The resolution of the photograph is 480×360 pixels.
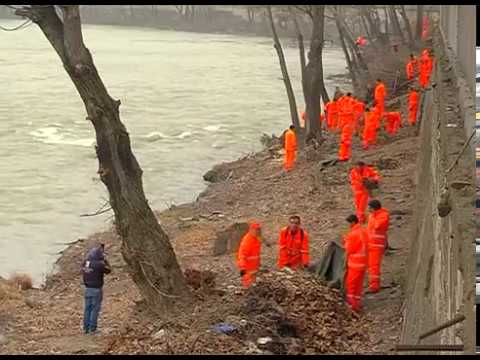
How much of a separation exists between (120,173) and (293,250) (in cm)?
263

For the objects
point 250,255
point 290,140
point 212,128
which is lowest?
point 212,128

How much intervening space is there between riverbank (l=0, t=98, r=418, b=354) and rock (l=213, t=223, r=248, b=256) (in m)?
0.25

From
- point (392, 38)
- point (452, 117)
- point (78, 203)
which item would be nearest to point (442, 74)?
point (452, 117)

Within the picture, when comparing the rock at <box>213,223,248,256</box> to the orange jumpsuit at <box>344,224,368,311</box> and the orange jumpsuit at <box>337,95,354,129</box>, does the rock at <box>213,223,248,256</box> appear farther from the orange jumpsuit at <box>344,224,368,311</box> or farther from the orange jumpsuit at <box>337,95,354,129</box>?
the orange jumpsuit at <box>337,95,354,129</box>

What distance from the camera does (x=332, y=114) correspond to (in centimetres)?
2862

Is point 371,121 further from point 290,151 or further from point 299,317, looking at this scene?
point 299,317

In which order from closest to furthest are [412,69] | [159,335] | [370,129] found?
[159,335] < [370,129] < [412,69]

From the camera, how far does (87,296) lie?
11930mm

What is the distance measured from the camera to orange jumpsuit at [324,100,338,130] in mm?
28406

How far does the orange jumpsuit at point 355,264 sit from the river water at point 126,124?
904 centimetres

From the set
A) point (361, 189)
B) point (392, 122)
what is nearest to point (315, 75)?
point (392, 122)

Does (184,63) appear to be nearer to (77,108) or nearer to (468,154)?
(77,108)

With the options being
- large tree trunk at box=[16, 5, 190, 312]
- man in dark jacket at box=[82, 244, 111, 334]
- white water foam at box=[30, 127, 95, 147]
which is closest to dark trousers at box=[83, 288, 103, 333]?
man in dark jacket at box=[82, 244, 111, 334]
